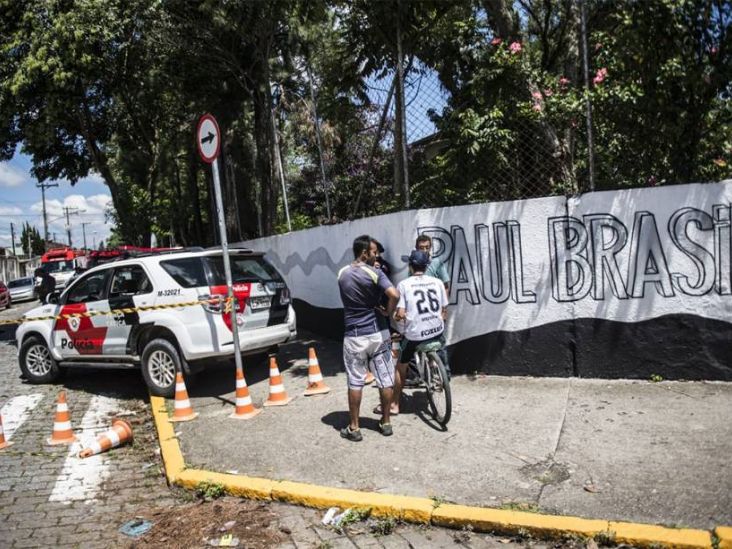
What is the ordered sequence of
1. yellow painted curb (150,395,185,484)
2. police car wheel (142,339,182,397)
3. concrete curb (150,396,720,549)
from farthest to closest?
police car wheel (142,339,182,397), yellow painted curb (150,395,185,484), concrete curb (150,396,720,549)

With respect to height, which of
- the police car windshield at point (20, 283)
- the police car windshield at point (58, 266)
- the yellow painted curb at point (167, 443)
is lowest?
the yellow painted curb at point (167, 443)

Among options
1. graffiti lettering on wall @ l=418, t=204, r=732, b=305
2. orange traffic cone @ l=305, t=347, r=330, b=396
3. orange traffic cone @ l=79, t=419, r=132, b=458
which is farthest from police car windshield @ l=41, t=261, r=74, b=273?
graffiti lettering on wall @ l=418, t=204, r=732, b=305

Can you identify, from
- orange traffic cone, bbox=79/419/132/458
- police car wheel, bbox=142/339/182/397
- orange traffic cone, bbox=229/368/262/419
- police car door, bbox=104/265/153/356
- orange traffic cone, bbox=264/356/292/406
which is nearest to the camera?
orange traffic cone, bbox=79/419/132/458

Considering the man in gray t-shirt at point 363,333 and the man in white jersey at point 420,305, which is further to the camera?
the man in white jersey at point 420,305

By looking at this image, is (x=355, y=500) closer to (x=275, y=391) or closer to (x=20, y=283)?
(x=275, y=391)

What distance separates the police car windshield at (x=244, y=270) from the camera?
290 inches

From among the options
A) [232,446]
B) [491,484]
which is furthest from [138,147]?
[491,484]

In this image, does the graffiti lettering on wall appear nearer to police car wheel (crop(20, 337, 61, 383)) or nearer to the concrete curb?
the concrete curb

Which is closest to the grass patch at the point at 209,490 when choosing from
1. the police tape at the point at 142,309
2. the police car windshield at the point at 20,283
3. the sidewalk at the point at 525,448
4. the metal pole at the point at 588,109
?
the sidewalk at the point at 525,448

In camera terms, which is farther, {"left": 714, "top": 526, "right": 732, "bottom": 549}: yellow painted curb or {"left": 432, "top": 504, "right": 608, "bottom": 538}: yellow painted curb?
{"left": 432, "top": 504, "right": 608, "bottom": 538}: yellow painted curb

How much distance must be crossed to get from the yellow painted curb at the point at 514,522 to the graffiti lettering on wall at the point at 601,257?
329cm

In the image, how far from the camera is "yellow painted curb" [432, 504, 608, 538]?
3.67 meters

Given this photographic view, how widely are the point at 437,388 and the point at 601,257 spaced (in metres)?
2.44

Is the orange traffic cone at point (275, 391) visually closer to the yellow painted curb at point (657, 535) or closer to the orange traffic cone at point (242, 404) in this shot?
the orange traffic cone at point (242, 404)
